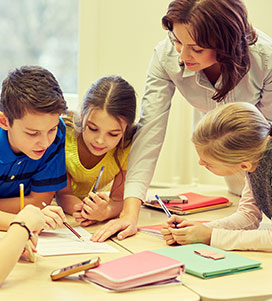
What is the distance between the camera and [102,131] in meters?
1.66

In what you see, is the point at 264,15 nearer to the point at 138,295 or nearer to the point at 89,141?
the point at 89,141

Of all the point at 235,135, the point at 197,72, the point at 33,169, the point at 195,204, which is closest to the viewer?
the point at 235,135

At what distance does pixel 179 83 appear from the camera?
6.00 ft

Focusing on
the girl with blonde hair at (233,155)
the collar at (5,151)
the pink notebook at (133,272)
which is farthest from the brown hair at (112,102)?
the pink notebook at (133,272)

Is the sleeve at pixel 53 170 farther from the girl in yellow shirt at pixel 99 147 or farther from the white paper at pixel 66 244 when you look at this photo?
the white paper at pixel 66 244

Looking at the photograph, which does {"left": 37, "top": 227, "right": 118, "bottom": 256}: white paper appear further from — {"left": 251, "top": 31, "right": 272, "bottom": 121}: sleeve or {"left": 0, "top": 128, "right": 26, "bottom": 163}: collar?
{"left": 251, "top": 31, "right": 272, "bottom": 121}: sleeve

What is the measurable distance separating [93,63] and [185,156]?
77cm

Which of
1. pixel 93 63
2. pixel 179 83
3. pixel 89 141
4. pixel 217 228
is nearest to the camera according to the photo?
pixel 217 228

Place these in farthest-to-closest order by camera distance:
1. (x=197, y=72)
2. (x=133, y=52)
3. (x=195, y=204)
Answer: (x=133, y=52) < (x=195, y=204) < (x=197, y=72)

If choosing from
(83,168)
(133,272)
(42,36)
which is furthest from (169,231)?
(42,36)

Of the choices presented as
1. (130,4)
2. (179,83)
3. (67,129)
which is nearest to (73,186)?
(67,129)

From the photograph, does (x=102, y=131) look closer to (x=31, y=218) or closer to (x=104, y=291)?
(x=31, y=218)

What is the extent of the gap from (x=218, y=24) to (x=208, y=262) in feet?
2.23

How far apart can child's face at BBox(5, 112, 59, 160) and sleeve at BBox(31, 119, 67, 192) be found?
147 millimetres
